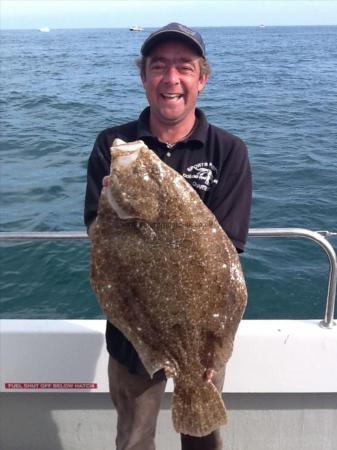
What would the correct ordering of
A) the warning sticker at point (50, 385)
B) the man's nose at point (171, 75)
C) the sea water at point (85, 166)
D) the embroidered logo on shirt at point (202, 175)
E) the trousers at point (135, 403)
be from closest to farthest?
the man's nose at point (171, 75) → the embroidered logo on shirt at point (202, 175) → the trousers at point (135, 403) → the warning sticker at point (50, 385) → the sea water at point (85, 166)

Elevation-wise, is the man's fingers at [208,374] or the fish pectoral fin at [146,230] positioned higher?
the fish pectoral fin at [146,230]

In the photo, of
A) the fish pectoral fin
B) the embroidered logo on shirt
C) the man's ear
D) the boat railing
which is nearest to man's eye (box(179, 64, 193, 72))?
the man's ear

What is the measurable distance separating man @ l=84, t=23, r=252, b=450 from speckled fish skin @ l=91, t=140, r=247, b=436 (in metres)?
0.32

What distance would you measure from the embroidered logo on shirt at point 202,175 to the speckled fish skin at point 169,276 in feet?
1.49

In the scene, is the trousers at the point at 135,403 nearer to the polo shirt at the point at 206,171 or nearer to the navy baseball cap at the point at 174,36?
the polo shirt at the point at 206,171

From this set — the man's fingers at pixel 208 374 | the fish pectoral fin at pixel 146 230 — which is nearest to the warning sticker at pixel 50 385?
the man's fingers at pixel 208 374

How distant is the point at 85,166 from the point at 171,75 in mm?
11997

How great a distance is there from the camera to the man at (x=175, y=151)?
2809mm

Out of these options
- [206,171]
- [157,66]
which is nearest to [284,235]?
[206,171]

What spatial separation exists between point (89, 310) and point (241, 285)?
5.48 metres

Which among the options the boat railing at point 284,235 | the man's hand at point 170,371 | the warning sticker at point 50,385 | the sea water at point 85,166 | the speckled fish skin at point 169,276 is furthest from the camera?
the sea water at point 85,166

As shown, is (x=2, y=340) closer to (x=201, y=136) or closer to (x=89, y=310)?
(x=201, y=136)

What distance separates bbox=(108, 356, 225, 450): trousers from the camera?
119 inches

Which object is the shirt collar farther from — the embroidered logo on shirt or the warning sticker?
the warning sticker
